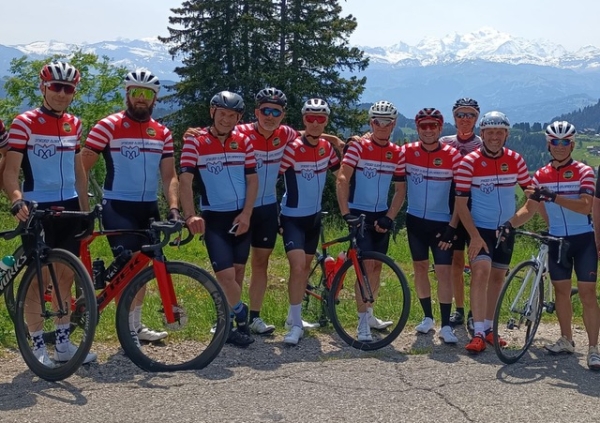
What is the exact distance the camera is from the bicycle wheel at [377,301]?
681cm

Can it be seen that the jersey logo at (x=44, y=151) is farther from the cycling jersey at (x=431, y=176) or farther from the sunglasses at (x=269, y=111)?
the cycling jersey at (x=431, y=176)

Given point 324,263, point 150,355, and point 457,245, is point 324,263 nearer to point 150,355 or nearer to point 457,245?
point 457,245

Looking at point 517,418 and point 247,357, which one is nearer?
point 517,418

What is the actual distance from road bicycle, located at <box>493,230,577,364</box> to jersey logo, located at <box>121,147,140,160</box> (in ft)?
12.4

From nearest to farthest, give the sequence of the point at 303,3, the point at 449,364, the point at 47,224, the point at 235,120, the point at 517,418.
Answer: the point at 517,418 < the point at 47,224 < the point at 449,364 < the point at 235,120 < the point at 303,3

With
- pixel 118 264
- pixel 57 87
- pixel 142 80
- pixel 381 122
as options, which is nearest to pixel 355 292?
pixel 381 122

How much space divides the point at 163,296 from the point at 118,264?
1.79 ft

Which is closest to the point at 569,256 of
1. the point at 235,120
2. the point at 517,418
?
the point at 517,418

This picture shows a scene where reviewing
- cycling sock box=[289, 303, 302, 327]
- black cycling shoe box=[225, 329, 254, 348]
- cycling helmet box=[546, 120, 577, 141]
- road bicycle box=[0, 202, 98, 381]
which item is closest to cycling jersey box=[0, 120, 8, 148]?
road bicycle box=[0, 202, 98, 381]

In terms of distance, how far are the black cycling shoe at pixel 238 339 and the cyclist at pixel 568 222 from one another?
2877 millimetres

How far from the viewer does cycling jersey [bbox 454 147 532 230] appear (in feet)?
23.3

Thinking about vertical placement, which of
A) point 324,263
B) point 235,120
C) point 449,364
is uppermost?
point 235,120

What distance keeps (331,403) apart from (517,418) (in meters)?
1.36

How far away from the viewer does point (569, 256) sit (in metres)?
6.72
